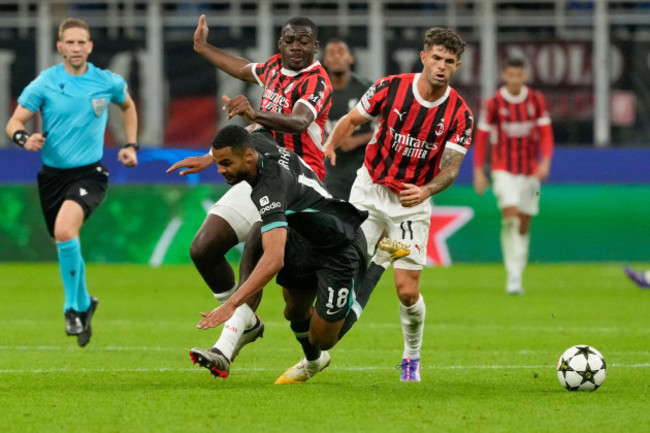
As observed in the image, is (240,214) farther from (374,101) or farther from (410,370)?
(410,370)

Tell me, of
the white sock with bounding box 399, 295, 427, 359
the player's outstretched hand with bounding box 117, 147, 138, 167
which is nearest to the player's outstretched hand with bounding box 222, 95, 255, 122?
the white sock with bounding box 399, 295, 427, 359

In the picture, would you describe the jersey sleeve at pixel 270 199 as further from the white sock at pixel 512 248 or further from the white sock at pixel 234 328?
the white sock at pixel 512 248

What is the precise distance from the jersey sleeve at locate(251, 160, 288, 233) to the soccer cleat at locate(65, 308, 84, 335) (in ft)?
9.91

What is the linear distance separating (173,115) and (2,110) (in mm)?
2734

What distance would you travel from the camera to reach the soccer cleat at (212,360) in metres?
6.71

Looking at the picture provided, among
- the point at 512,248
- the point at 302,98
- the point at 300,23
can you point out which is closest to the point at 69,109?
the point at 300,23

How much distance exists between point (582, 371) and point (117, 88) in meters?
4.48

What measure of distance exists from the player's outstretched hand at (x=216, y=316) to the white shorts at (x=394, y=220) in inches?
71.0

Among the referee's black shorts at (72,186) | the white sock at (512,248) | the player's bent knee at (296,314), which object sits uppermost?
the referee's black shorts at (72,186)

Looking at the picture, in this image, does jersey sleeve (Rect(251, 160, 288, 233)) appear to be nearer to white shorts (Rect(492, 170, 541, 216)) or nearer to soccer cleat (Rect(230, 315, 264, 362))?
soccer cleat (Rect(230, 315, 264, 362))

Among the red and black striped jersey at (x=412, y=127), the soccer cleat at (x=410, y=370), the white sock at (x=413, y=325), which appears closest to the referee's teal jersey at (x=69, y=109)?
the red and black striped jersey at (x=412, y=127)

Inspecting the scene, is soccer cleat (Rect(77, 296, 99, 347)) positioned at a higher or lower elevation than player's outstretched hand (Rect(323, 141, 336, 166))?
lower

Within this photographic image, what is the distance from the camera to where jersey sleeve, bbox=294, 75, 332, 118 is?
25.5ft

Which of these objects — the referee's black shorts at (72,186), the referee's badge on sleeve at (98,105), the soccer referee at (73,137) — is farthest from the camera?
the referee's badge on sleeve at (98,105)
